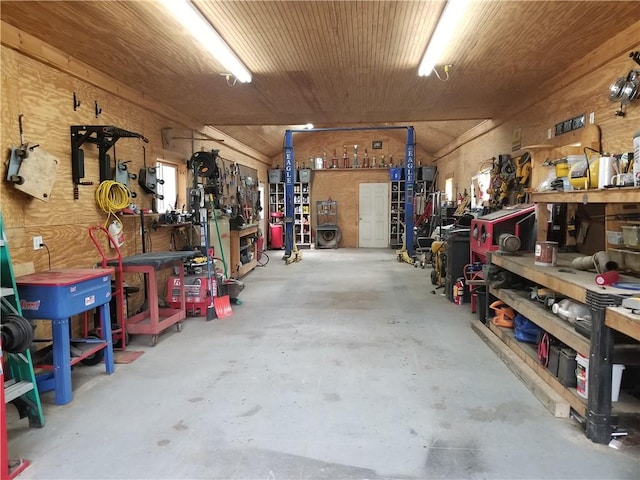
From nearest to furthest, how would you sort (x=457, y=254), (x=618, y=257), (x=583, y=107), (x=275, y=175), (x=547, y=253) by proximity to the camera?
(x=618, y=257), (x=547, y=253), (x=583, y=107), (x=457, y=254), (x=275, y=175)

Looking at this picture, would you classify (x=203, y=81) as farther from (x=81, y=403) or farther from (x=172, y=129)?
(x=81, y=403)

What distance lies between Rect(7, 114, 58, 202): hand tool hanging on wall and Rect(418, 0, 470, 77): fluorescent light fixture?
3463mm

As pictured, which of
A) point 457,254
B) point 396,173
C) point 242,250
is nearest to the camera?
point 457,254

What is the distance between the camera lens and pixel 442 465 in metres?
2.05

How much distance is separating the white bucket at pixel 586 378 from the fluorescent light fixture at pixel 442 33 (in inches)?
99.4

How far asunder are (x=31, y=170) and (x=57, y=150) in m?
0.54

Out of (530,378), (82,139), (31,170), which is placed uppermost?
(82,139)

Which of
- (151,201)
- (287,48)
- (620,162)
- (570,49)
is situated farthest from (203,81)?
(620,162)

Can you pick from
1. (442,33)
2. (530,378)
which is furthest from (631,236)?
(442,33)

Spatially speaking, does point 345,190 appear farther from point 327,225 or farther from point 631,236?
point 631,236

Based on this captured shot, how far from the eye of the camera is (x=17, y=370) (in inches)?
95.3

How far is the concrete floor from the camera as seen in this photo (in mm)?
2051

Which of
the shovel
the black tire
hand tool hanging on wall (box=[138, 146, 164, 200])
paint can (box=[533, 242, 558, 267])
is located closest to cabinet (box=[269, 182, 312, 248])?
hand tool hanging on wall (box=[138, 146, 164, 200])

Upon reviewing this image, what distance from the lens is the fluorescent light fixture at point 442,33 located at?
9.41 feet
